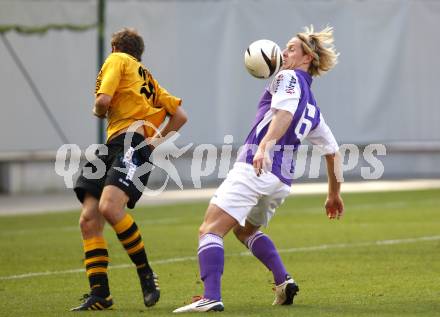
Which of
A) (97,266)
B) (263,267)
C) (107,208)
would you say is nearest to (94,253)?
(97,266)

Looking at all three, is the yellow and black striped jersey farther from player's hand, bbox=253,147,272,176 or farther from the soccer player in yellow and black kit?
player's hand, bbox=253,147,272,176

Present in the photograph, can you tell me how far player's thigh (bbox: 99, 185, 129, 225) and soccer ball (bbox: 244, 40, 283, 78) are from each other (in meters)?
1.32

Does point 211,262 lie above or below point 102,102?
below

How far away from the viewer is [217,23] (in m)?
23.5

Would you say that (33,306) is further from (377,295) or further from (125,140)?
(377,295)

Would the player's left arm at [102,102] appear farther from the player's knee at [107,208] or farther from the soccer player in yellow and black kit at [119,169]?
the player's knee at [107,208]

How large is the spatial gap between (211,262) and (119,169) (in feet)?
3.60

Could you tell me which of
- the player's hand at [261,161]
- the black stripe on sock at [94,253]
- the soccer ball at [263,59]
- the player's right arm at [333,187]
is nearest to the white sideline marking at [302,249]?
the black stripe on sock at [94,253]

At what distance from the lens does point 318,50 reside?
8.85 m

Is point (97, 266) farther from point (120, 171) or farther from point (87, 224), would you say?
point (120, 171)

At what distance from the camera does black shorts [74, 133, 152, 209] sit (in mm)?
8930

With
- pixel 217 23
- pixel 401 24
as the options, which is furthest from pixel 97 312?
pixel 401 24

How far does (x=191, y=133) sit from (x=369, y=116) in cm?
374

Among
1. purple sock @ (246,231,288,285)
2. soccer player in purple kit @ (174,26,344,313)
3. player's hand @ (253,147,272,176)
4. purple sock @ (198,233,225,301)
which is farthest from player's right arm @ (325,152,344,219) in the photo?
purple sock @ (198,233,225,301)
